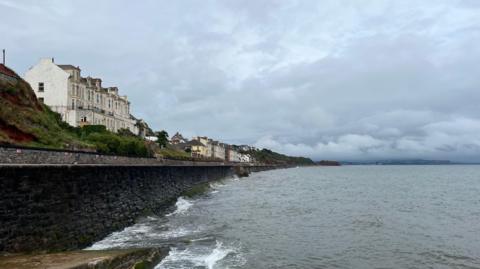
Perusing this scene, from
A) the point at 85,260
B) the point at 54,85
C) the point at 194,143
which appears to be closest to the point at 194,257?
the point at 85,260

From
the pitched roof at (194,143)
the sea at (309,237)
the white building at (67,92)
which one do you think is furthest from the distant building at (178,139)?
the sea at (309,237)

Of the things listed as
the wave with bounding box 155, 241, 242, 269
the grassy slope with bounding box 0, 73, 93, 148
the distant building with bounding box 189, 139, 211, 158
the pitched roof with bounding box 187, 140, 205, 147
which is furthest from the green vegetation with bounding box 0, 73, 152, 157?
the pitched roof with bounding box 187, 140, 205, 147

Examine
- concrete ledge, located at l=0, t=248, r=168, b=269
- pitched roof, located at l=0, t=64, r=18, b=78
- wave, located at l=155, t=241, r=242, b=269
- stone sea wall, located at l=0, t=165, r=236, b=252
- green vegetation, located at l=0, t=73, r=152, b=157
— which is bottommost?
wave, located at l=155, t=241, r=242, b=269

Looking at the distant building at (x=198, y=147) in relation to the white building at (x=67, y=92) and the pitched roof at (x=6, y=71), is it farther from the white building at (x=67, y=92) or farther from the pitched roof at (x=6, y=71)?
the pitched roof at (x=6, y=71)

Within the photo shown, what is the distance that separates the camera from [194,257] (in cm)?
2150

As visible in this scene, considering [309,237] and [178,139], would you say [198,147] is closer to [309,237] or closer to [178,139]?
[178,139]

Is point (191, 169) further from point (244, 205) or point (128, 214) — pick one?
point (128, 214)

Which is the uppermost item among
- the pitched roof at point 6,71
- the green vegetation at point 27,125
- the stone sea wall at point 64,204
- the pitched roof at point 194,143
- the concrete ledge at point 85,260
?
the pitched roof at point 194,143

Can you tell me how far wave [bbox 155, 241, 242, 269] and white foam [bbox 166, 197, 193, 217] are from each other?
49.8 feet

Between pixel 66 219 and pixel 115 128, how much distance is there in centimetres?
6689

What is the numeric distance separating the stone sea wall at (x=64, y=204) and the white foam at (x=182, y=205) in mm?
4092

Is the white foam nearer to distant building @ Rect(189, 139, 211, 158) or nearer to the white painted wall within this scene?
the white painted wall

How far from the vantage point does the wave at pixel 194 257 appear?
65.7ft

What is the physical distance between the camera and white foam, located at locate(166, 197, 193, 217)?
39969mm
